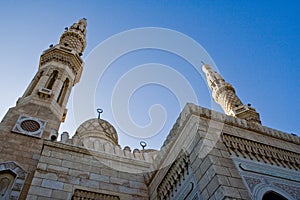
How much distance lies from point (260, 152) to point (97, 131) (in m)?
7.90

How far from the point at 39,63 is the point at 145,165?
704 cm

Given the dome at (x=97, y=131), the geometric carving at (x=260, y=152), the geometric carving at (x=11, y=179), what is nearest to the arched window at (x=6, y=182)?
the geometric carving at (x=11, y=179)

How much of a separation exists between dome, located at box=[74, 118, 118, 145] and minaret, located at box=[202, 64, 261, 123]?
537 centimetres

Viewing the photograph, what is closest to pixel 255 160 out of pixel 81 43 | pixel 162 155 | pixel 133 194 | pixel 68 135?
pixel 162 155

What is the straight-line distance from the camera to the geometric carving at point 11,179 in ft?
17.5

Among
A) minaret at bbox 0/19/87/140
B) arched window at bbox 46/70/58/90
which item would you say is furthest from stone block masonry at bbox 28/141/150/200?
arched window at bbox 46/70/58/90

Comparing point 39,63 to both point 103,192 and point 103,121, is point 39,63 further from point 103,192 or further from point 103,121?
point 103,192

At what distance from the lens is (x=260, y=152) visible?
4.94 meters

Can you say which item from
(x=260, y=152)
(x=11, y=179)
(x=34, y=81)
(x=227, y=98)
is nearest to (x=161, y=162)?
(x=260, y=152)

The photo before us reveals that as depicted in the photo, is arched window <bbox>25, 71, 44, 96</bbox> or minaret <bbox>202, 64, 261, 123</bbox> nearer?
arched window <bbox>25, 71, 44, 96</bbox>

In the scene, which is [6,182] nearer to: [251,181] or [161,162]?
[161,162]

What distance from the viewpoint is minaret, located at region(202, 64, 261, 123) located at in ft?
39.0

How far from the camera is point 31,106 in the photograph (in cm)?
804

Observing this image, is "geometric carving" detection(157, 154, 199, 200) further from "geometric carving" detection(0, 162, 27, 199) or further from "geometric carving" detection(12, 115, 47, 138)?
"geometric carving" detection(12, 115, 47, 138)
